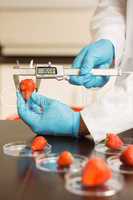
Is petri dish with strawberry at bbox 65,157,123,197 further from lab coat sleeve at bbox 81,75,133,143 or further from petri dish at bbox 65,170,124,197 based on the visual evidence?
lab coat sleeve at bbox 81,75,133,143

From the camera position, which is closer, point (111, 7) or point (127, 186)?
point (127, 186)

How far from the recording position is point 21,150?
874 mm

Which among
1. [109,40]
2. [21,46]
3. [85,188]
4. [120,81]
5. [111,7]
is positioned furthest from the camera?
[21,46]

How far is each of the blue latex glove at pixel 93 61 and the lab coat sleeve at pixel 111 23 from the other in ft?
0.35

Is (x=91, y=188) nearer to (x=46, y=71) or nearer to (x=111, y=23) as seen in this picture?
(x=46, y=71)

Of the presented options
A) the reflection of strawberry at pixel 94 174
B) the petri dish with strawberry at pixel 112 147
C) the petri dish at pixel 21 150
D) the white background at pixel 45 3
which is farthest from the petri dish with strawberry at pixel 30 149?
the white background at pixel 45 3

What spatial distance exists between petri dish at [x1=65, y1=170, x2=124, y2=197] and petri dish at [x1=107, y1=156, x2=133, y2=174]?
4 cm

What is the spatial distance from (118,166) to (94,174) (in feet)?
0.39

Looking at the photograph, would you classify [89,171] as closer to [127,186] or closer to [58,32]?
[127,186]

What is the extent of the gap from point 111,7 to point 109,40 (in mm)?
188

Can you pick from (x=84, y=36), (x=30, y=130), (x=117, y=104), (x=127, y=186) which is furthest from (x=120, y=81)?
(x=84, y=36)

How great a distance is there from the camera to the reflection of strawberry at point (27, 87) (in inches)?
39.5

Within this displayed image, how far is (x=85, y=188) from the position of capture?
64cm

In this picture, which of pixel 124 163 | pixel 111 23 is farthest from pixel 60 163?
pixel 111 23
